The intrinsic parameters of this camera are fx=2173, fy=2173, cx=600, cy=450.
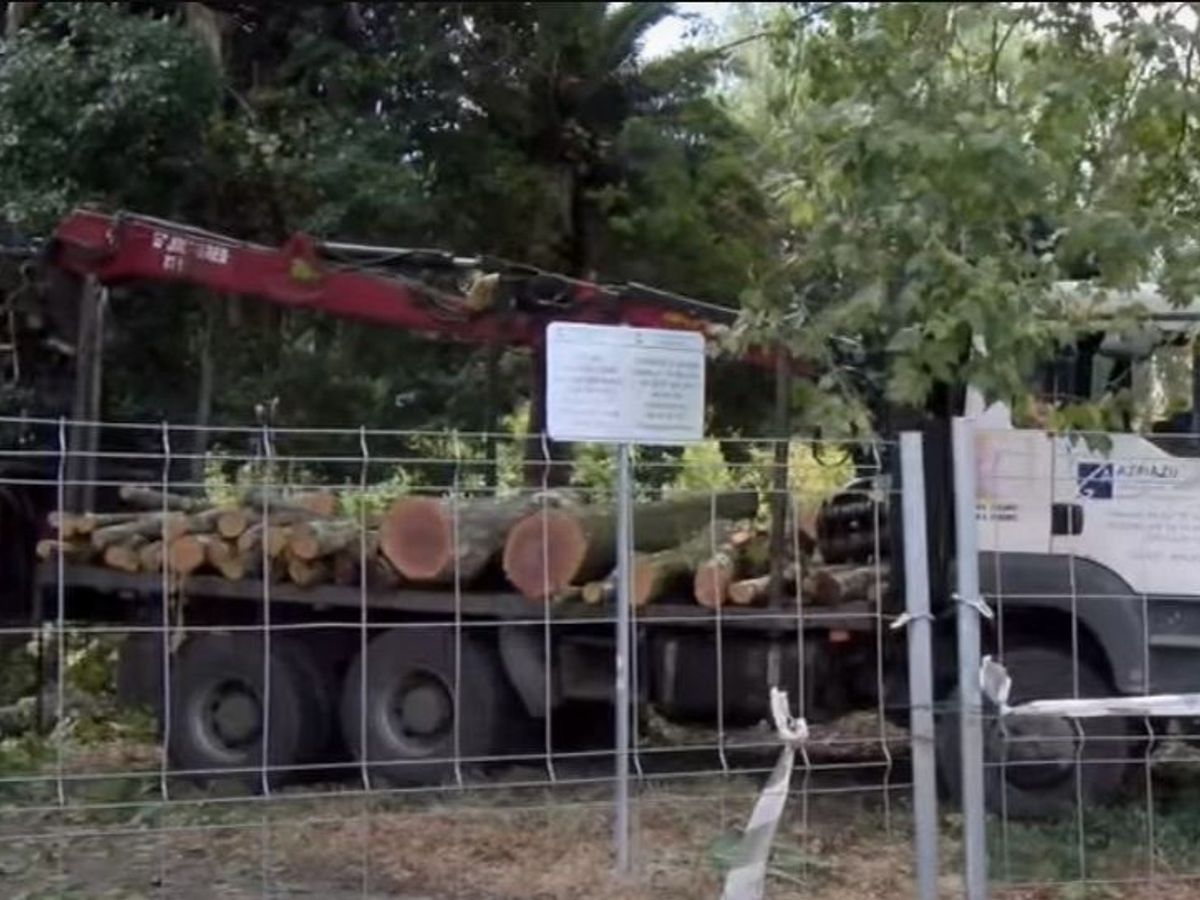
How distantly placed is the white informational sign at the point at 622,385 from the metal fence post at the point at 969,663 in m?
1.53

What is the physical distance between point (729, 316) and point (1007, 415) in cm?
202

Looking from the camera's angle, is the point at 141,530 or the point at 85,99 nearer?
the point at 141,530

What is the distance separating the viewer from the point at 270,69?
48.8 feet

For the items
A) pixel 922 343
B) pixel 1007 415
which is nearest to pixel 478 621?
pixel 1007 415

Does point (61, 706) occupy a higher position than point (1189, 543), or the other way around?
point (1189, 543)

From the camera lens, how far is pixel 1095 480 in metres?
9.99

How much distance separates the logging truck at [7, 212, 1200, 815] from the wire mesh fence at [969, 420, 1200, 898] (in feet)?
0.05

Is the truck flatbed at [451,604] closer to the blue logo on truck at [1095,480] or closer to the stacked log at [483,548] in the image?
the stacked log at [483,548]

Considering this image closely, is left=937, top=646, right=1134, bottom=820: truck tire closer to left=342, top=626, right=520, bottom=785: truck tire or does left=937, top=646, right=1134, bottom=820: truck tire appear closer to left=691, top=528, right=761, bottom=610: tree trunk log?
left=691, top=528, right=761, bottom=610: tree trunk log

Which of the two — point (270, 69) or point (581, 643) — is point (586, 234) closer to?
point (270, 69)

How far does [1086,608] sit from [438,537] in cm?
324

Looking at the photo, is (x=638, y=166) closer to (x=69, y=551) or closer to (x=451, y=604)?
(x=451, y=604)

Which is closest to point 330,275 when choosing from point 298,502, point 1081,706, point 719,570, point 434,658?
point 298,502

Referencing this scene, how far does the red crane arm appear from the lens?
38.8ft
